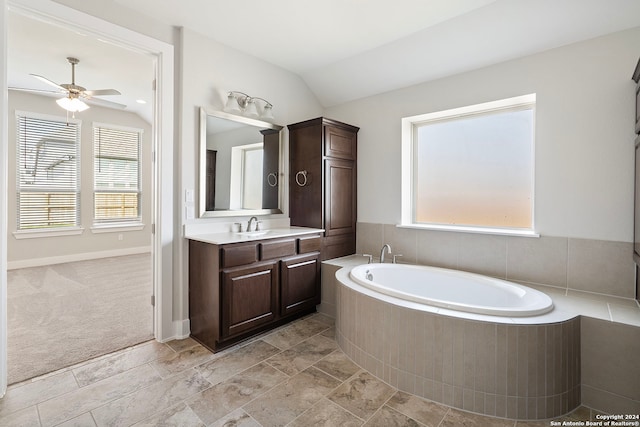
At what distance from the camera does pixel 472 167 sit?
10.2 ft

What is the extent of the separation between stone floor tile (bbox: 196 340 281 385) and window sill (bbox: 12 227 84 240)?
485 cm

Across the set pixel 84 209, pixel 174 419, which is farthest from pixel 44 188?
pixel 174 419

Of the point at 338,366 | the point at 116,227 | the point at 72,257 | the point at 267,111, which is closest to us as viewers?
the point at 338,366

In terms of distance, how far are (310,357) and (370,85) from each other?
2849 mm

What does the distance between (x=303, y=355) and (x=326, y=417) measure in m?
0.71

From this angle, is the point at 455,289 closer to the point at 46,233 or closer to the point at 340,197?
the point at 340,197

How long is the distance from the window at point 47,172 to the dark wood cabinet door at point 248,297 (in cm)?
480

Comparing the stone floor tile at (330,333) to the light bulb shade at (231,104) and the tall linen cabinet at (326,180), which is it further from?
the light bulb shade at (231,104)

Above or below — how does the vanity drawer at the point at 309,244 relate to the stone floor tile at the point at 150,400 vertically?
above

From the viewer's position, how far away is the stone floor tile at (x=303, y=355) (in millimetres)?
2211

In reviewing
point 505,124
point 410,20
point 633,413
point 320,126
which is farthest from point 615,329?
point 320,126

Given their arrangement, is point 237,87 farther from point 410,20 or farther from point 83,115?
point 83,115

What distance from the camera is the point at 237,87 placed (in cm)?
311

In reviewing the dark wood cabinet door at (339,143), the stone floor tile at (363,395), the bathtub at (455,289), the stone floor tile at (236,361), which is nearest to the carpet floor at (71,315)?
the stone floor tile at (236,361)
